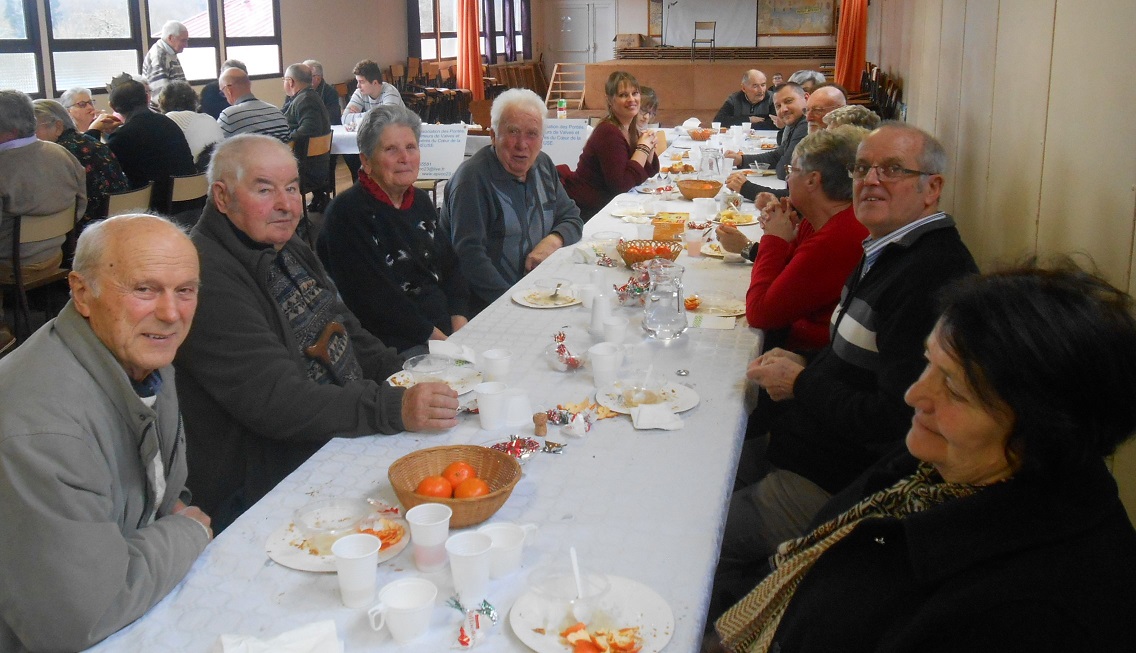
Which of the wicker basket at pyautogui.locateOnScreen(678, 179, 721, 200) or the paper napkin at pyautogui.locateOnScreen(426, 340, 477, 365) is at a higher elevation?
the wicker basket at pyautogui.locateOnScreen(678, 179, 721, 200)

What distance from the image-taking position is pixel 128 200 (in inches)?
190

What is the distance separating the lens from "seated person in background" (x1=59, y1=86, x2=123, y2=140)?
6465mm

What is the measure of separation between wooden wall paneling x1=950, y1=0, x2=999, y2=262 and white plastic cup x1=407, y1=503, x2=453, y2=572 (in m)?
2.70

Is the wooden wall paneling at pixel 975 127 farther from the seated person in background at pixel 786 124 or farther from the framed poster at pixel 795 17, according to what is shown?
the framed poster at pixel 795 17

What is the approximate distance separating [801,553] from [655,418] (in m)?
0.60

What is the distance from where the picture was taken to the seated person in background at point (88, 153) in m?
5.17

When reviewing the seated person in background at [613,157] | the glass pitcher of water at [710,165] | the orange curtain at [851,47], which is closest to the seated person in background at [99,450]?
the seated person in background at [613,157]

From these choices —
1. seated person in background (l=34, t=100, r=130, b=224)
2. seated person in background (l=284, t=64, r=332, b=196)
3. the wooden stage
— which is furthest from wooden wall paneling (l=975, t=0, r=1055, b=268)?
the wooden stage

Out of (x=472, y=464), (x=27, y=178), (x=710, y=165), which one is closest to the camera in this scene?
(x=472, y=464)

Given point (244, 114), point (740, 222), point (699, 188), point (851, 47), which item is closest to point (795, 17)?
point (851, 47)

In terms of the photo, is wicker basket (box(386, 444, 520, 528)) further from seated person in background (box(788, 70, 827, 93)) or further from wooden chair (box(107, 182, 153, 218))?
seated person in background (box(788, 70, 827, 93))

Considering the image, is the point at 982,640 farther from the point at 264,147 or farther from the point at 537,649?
the point at 264,147

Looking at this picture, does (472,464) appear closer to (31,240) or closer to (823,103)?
(31,240)

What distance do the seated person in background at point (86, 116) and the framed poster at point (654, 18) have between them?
1492 cm
